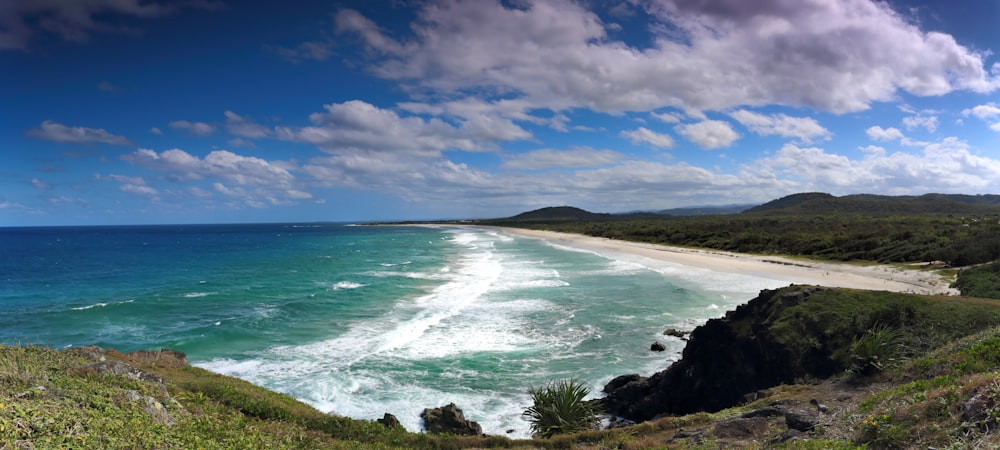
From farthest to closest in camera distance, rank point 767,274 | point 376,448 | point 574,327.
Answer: point 767,274 < point 574,327 < point 376,448

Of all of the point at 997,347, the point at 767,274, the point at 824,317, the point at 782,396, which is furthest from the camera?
the point at 767,274

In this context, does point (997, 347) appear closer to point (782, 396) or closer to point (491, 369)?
point (782, 396)

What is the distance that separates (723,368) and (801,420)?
766 cm

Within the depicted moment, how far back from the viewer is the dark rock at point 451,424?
12.6 m

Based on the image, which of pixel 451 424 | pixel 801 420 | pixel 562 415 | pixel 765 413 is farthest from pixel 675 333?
pixel 801 420

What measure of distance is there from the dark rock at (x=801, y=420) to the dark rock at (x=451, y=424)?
23.6 feet

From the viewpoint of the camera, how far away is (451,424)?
1273cm

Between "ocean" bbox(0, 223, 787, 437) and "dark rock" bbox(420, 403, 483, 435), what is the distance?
2.97 feet

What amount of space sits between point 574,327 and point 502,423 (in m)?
10.4

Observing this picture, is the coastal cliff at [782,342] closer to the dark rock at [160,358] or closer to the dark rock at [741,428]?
the dark rock at [741,428]

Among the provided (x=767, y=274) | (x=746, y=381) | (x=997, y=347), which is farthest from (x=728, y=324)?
(x=767, y=274)

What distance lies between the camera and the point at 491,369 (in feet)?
61.2

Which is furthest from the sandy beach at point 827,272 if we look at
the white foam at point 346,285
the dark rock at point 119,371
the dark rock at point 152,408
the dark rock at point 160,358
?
the white foam at point 346,285

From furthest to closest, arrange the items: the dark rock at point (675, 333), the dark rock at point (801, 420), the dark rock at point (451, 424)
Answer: the dark rock at point (675, 333)
the dark rock at point (451, 424)
the dark rock at point (801, 420)
